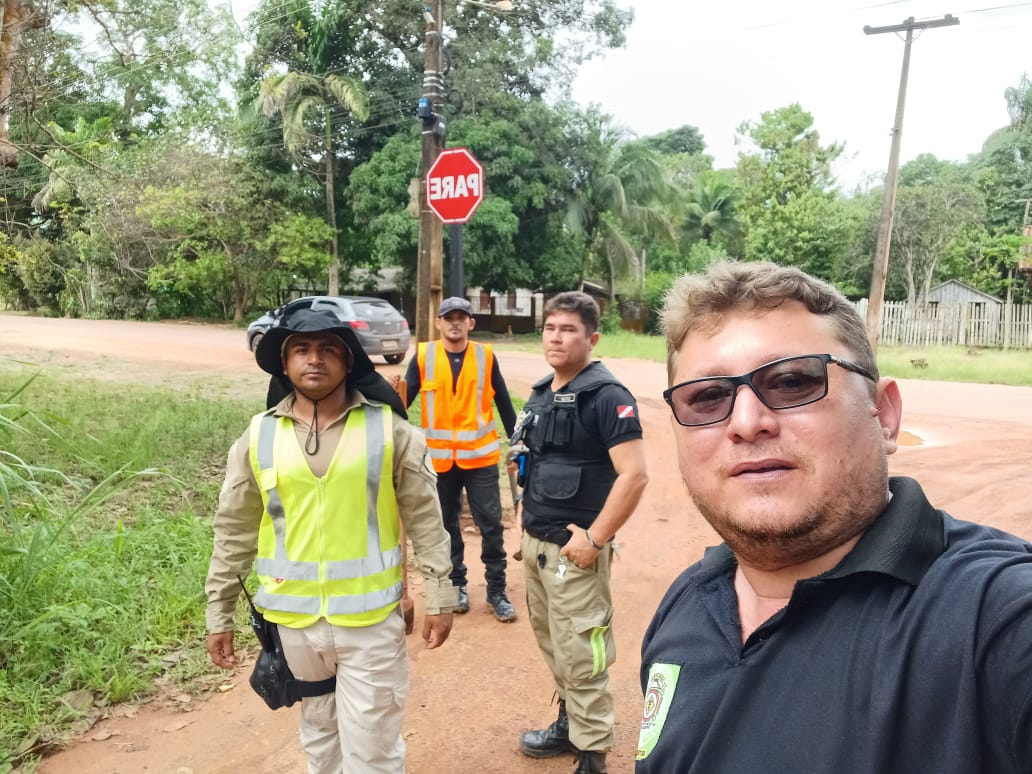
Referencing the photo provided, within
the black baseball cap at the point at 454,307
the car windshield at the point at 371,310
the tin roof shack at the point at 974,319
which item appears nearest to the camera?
the black baseball cap at the point at 454,307

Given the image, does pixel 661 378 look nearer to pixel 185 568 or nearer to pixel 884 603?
pixel 185 568

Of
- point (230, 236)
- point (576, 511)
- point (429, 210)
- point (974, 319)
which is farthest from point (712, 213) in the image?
point (576, 511)

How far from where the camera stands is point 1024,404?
12.1 m

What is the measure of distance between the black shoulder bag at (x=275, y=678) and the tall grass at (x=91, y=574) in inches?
55.0

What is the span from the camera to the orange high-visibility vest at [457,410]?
445cm

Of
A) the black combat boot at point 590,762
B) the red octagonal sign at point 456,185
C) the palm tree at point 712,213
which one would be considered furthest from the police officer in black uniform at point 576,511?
the palm tree at point 712,213

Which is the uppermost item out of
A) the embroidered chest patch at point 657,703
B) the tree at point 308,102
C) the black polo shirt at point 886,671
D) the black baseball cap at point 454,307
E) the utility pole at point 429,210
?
the tree at point 308,102

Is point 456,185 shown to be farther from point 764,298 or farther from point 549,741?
point 764,298

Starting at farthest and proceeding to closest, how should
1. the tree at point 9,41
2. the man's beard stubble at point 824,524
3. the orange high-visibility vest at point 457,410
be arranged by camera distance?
the tree at point 9,41 → the orange high-visibility vest at point 457,410 → the man's beard stubble at point 824,524

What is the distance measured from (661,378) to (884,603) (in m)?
13.5

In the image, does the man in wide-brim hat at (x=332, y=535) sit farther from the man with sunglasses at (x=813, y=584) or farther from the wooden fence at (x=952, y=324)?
the wooden fence at (x=952, y=324)

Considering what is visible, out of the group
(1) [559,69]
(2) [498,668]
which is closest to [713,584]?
(2) [498,668]

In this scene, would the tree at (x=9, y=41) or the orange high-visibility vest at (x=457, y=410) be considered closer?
the orange high-visibility vest at (x=457, y=410)

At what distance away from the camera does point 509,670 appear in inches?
148
